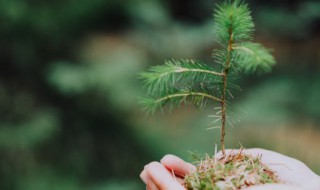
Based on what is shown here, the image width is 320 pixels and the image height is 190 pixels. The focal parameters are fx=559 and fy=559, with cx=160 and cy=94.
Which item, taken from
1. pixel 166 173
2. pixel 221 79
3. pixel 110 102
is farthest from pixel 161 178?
pixel 110 102

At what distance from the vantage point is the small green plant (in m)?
1.05

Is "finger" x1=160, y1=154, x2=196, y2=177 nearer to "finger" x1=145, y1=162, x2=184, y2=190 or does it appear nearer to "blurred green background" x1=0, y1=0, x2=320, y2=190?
"finger" x1=145, y1=162, x2=184, y2=190

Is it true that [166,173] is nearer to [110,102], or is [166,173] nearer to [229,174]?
[229,174]

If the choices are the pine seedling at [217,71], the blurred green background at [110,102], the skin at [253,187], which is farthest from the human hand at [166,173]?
the blurred green background at [110,102]

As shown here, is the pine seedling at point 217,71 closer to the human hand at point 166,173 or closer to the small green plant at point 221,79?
the small green plant at point 221,79

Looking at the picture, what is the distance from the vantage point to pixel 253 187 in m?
0.97

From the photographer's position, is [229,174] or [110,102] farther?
[110,102]

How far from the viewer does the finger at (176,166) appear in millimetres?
1121

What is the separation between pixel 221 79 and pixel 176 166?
198 mm

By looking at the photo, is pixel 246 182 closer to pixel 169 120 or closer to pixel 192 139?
pixel 192 139

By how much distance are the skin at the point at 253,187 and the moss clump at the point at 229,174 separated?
0.03 m

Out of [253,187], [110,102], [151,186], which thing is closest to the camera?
[253,187]

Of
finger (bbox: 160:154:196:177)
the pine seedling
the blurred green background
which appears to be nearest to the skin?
finger (bbox: 160:154:196:177)

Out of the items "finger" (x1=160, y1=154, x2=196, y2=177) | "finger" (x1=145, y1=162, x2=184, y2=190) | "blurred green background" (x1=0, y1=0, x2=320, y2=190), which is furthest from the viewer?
"blurred green background" (x1=0, y1=0, x2=320, y2=190)
